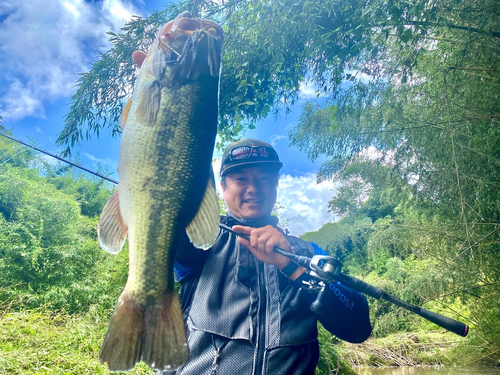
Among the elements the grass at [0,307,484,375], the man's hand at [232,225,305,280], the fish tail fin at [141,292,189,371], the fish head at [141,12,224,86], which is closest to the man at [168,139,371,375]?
the man's hand at [232,225,305,280]

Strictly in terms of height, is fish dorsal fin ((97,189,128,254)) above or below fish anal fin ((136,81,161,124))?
below

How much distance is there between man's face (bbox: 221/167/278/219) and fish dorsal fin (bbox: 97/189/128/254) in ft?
3.56

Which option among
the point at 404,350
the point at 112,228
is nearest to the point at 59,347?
the point at 112,228

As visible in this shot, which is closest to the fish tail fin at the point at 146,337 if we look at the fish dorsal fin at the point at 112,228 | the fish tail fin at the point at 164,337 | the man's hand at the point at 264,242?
the fish tail fin at the point at 164,337

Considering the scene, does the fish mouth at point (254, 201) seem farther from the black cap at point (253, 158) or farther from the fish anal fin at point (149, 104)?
the fish anal fin at point (149, 104)

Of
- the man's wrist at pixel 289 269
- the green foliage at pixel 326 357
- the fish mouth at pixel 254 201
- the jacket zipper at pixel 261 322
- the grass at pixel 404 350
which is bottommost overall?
the grass at pixel 404 350

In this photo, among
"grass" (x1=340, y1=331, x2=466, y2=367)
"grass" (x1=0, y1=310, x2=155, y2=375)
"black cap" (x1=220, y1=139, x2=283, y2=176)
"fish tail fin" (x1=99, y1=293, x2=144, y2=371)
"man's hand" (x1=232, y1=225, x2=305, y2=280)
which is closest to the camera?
"fish tail fin" (x1=99, y1=293, x2=144, y2=371)

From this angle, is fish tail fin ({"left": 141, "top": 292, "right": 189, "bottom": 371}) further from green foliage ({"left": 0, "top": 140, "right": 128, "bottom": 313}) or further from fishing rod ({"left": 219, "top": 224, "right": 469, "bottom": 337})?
green foliage ({"left": 0, "top": 140, "right": 128, "bottom": 313})

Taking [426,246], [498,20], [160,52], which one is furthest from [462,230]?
[160,52]

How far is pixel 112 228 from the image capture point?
904mm

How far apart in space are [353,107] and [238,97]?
2.35 m

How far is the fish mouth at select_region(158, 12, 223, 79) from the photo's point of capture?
36.9 inches

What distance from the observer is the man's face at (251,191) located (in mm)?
1942

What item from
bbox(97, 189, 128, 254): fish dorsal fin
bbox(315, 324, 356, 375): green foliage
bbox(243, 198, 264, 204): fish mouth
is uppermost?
bbox(243, 198, 264, 204): fish mouth
